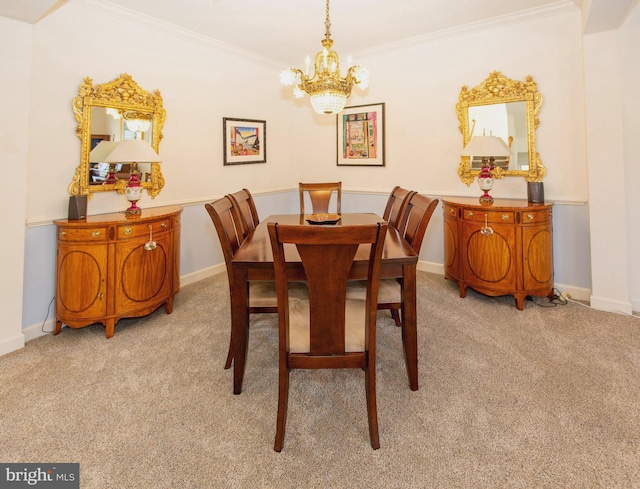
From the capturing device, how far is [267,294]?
2090mm

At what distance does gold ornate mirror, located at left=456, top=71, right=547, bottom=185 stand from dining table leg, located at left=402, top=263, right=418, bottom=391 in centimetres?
233

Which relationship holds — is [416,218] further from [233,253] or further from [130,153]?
[130,153]

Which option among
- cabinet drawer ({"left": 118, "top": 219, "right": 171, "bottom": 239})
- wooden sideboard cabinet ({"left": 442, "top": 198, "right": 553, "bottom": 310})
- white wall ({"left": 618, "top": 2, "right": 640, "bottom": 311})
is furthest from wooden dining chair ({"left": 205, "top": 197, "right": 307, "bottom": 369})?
white wall ({"left": 618, "top": 2, "right": 640, "bottom": 311})

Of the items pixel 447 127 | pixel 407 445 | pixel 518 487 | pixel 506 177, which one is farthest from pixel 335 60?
pixel 518 487

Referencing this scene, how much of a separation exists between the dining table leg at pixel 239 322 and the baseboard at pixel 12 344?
1720 millimetres

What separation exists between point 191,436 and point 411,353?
1189 mm

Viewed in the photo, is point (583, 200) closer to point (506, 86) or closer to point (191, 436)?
point (506, 86)

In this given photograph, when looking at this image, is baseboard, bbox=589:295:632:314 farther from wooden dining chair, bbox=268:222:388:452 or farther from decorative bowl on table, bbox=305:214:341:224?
wooden dining chair, bbox=268:222:388:452

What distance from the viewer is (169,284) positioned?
298 cm

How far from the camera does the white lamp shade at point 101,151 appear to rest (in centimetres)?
284

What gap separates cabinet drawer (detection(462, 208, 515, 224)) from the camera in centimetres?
298

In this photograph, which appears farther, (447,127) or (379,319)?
(447,127)

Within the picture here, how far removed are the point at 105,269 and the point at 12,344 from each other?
77cm

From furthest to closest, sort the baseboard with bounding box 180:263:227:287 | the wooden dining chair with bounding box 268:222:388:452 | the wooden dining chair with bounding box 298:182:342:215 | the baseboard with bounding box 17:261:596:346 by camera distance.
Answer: the baseboard with bounding box 180:263:227:287 → the wooden dining chair with bounding box 298:182:342:215 → the baseboard with bounding box 17:261:596:346 → the wooden dining chair with bounding box 268:222:388:452
